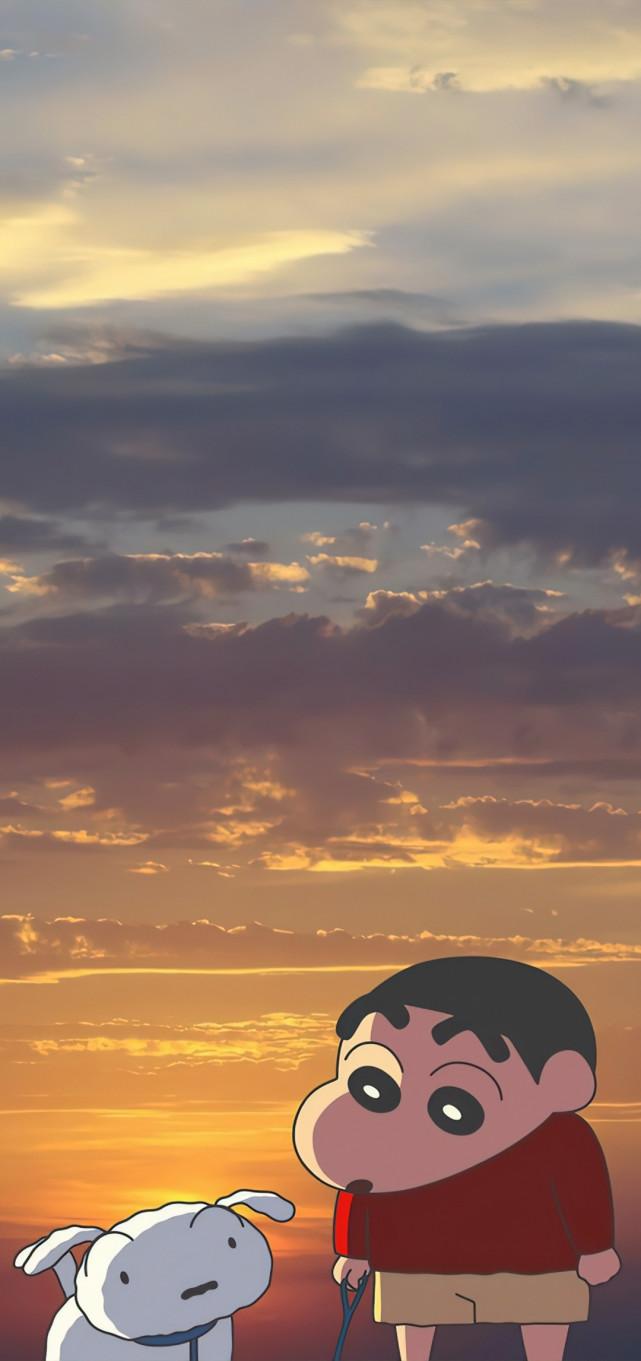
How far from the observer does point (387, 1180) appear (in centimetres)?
2664

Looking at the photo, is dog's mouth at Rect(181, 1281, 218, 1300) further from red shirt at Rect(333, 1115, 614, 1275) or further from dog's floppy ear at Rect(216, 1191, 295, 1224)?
red shirt at Rect(333, 1115, 614, 1275)

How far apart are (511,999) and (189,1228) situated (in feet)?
18.4

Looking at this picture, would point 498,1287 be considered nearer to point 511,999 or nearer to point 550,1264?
point 550,1264

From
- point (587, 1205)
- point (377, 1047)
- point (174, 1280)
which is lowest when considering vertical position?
point (174, 1280)

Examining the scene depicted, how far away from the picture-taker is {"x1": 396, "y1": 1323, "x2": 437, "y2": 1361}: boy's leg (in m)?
27.2

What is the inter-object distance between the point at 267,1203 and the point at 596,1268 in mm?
4715

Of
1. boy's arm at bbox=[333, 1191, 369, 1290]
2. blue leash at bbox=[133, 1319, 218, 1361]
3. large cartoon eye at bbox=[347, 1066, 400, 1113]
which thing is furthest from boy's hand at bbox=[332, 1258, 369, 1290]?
blue leash at bbox=[133, 1319, 218, 1361]

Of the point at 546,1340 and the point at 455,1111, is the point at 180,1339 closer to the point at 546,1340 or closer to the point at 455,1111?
the point at 455,1111

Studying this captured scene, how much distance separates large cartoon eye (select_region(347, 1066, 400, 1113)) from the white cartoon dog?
9.94 ft

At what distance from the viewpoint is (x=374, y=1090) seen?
26.8 metres

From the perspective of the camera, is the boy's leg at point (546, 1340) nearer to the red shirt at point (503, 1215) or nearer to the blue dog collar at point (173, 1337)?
the red shirt at point (503, 1215)

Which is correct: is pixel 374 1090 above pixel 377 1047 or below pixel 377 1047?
below

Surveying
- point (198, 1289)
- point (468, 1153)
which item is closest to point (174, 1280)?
point (198, 1289)

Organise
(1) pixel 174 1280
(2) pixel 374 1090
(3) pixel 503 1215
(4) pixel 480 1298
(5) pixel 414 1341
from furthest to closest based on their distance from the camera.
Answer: (5) pixel 414 1341 → (2) pixel 374 1090 → (4) pixel 480 1298 → (3) pixel 503 1215 → (1) pixel 174 1280
